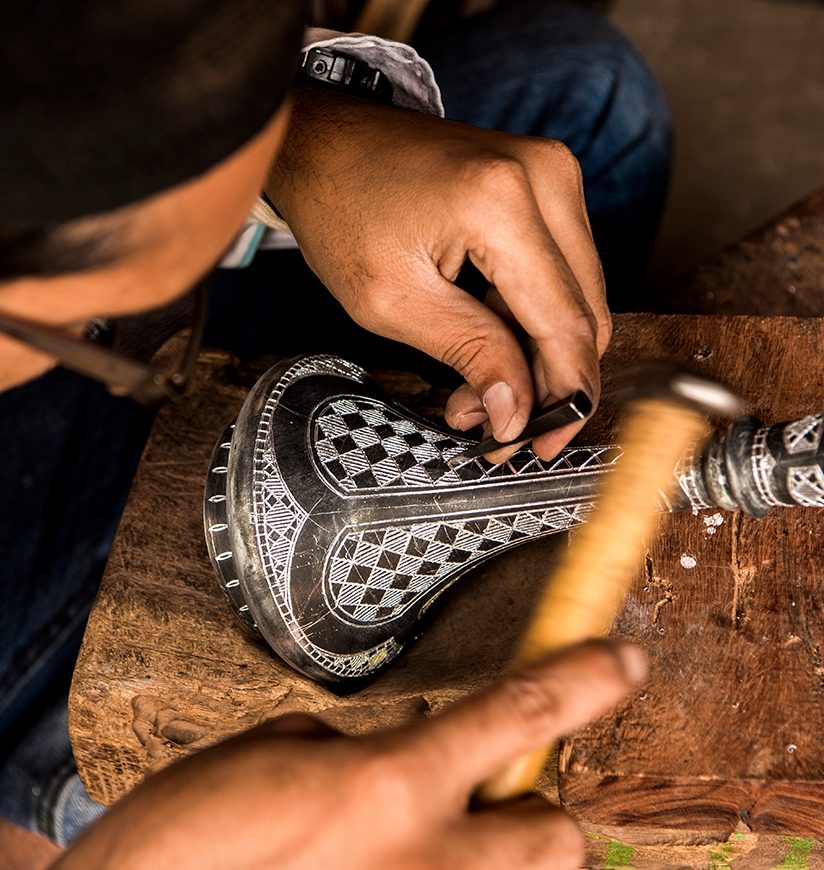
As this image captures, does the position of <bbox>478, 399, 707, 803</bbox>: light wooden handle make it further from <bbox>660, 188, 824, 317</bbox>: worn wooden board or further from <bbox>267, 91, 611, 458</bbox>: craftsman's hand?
<bbox>660, 188, 824, 317</bbox>: worn wooden board

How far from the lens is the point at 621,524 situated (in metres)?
0.66

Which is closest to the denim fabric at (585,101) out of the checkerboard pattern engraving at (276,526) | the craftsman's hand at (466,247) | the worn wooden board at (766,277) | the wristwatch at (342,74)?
Answer: the worn wooden board at (766,277)

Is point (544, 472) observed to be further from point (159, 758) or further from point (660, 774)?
point (159, 758)

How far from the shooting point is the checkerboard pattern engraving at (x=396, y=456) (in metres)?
0.88

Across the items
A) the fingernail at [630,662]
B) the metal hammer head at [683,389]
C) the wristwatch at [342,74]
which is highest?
the wristwatch at [342,74]

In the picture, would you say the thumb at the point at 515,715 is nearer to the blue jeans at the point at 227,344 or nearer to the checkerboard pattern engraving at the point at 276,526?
the checkerboard pattern engraving at the point at 276,526

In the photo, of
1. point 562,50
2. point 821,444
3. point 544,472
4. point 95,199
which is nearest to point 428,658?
point 544,472

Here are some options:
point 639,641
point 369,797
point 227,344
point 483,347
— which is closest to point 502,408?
point 483,347

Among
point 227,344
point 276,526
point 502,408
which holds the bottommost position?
point 227,344

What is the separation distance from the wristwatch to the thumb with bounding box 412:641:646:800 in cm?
72

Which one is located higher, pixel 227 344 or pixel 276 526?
pixel 276 526

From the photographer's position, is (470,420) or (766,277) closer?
(470,420)

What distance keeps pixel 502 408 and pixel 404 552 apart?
19cm

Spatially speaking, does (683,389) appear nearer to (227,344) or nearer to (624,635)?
(624,635)
